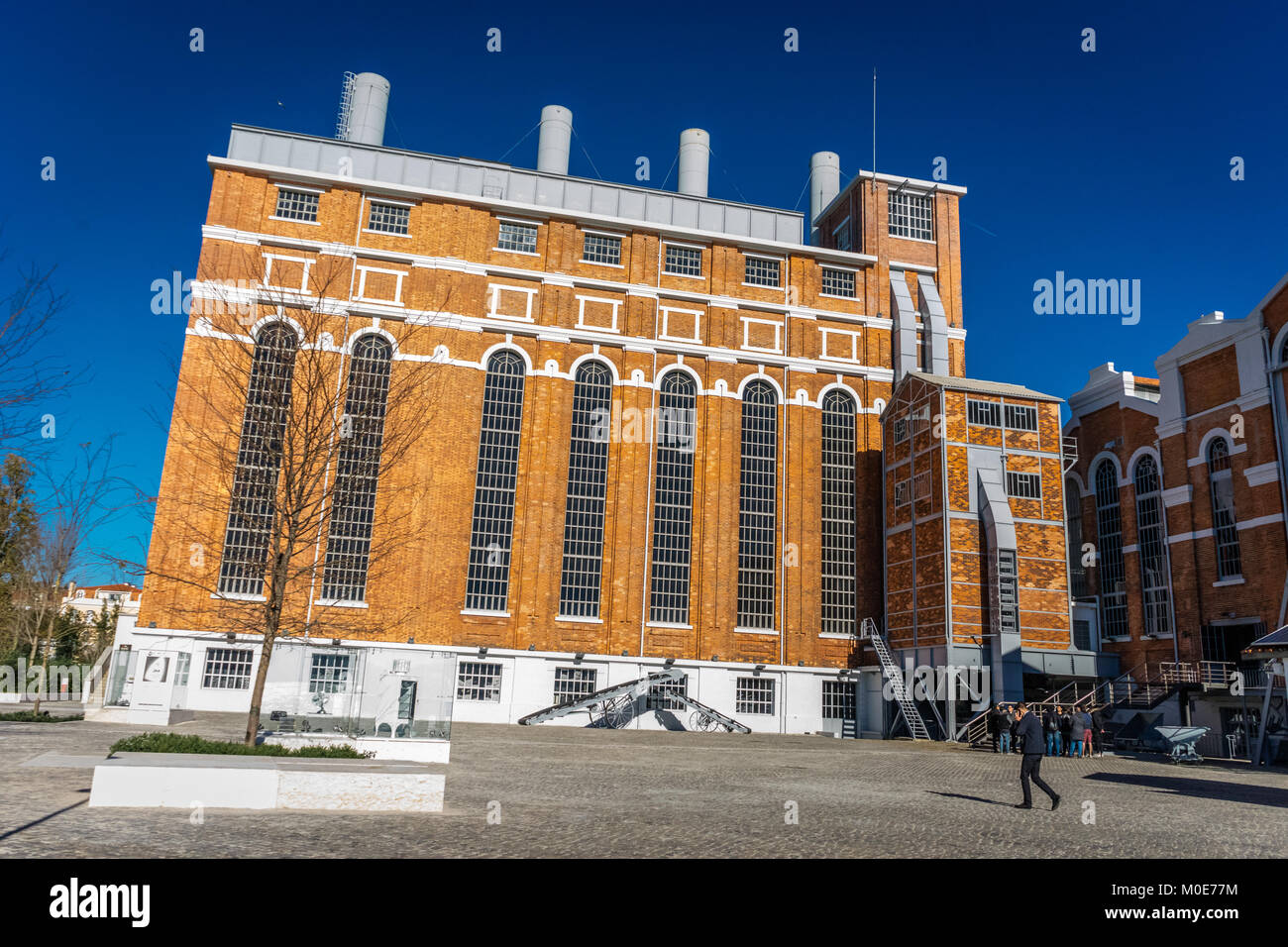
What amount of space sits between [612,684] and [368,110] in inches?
1188

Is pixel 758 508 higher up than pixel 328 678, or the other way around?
pixel 758 508

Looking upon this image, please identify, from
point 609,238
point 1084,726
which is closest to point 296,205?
point 609,238

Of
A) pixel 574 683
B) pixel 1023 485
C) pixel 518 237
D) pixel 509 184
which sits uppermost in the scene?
pixel 509 184

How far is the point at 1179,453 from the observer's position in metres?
37.1

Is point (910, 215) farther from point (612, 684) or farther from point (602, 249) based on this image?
point (612, 684)

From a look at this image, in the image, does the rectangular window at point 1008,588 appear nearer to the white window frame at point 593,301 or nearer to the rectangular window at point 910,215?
the rectangular window at point 910,215

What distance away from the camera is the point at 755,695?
131 feet

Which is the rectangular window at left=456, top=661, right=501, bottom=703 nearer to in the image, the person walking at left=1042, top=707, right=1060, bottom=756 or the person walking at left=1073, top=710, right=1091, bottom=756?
the person walking at left=1042, top=707, right=1060, bottom=756

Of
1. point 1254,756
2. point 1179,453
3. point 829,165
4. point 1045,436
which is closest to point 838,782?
point 1254,756

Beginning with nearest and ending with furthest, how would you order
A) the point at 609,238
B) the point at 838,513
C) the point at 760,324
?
the point at 838,513 < the point at 609,238 < the point at 760,324

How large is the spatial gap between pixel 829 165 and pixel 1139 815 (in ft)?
151

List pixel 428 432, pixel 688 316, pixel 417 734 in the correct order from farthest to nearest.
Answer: pixel 688 316 → pixel 428 432 → pixel 417 734

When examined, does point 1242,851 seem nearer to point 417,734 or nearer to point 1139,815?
point 1139,815

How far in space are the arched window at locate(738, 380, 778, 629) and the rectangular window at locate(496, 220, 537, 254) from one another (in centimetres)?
1212
